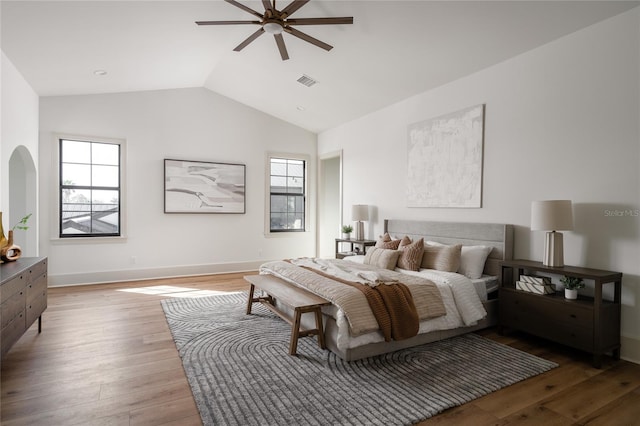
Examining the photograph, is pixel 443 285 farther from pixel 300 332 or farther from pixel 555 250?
pixel 300 332

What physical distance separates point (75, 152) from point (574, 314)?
263 inches

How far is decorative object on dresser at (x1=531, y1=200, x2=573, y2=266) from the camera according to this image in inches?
120

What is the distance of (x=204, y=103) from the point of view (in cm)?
646

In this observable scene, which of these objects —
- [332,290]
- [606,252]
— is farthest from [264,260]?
[606,252]

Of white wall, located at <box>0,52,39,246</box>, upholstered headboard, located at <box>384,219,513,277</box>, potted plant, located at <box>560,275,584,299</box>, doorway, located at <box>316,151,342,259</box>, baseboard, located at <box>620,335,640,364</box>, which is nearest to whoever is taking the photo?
baseboard, located at <box>620,335,640,364</box>

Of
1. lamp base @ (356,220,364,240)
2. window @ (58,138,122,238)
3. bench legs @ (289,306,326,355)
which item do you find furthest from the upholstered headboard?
window @ (58,138,122,238)

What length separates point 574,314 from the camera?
9.53 ft

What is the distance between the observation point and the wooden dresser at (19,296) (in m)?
2.53

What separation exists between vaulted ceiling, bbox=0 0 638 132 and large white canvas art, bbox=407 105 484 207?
1.78 ft

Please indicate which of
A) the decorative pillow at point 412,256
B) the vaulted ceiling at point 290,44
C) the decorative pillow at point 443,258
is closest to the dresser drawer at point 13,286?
the vaulted ceiling at point 290,44

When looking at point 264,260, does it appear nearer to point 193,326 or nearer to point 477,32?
point 193,326

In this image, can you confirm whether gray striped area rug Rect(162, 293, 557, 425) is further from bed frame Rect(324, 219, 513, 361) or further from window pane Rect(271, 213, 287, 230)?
window pane Rect(271, 213, 287, 230)

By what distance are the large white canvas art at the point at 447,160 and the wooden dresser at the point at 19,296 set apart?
4.35 meters

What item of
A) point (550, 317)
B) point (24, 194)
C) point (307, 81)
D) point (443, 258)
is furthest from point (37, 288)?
point (550, 317)
